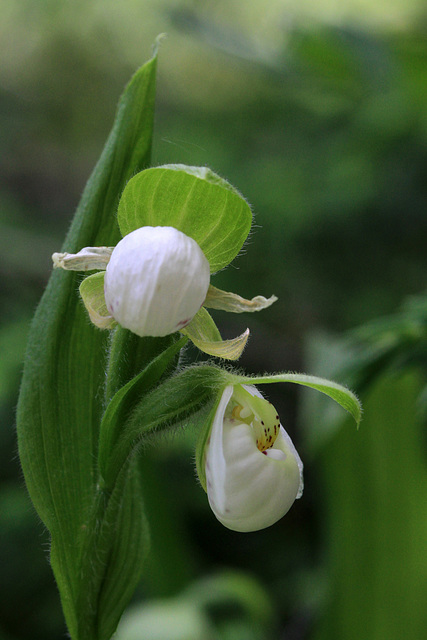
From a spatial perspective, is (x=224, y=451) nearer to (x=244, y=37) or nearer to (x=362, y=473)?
(x=362, y=473)

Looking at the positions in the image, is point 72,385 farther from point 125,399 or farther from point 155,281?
point 155,281

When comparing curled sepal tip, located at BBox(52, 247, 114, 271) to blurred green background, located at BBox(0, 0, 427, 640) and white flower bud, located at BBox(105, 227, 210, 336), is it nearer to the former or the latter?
white flower bud, located at BBox(105, 227, 210, 336)

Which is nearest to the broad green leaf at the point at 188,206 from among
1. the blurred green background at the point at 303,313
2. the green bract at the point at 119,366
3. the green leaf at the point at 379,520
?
the green bract at the point at 119,366

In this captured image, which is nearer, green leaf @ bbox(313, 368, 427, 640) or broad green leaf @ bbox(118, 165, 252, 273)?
broad green leaf @ bbox(118, 165, 252, 273)

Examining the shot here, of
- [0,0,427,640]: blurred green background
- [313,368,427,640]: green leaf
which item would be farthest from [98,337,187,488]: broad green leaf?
[313,368,427,640]: green leaf

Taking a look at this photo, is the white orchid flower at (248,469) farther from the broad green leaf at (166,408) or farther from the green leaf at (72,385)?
the green leaf at (72,385)

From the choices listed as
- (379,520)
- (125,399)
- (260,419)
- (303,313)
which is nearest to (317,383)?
(260,419)

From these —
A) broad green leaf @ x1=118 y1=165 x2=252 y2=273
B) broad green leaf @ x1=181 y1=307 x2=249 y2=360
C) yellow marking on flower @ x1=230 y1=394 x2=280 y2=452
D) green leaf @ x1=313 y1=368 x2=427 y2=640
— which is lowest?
green leaf @ x1=313 y1=368 x2=427 y2=640
